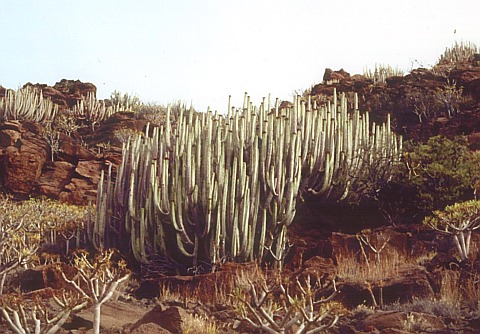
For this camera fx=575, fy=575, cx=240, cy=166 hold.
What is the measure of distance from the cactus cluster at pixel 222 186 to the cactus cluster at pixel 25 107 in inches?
663

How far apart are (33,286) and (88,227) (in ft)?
6.99

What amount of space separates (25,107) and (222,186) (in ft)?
66.8

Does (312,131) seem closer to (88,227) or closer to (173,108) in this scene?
(88,227)

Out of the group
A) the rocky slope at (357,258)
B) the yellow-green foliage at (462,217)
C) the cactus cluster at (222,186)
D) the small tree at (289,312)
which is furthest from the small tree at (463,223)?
the small tree at (289,312)

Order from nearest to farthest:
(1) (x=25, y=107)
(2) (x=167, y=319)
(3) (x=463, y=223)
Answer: (2) (x=167, y=319)
(3) (x=463, y=223)
(1) (x=25, y=107)

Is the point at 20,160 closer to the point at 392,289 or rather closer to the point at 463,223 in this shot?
the point at 392,289

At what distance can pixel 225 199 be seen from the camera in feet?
34.6

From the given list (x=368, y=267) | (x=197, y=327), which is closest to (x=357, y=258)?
(x=368, y=267)

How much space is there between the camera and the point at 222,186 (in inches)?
422

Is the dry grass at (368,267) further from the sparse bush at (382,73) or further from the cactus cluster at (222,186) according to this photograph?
the sparse bush at (382,73)

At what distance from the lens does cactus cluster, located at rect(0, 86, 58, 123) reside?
89.5 feet

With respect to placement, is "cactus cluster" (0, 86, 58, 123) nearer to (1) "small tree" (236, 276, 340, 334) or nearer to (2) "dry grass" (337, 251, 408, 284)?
(2) "dry grass" (337, 251, 408, 284)

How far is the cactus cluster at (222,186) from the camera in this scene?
10.8 meters

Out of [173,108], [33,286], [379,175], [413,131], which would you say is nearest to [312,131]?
[379,175]
